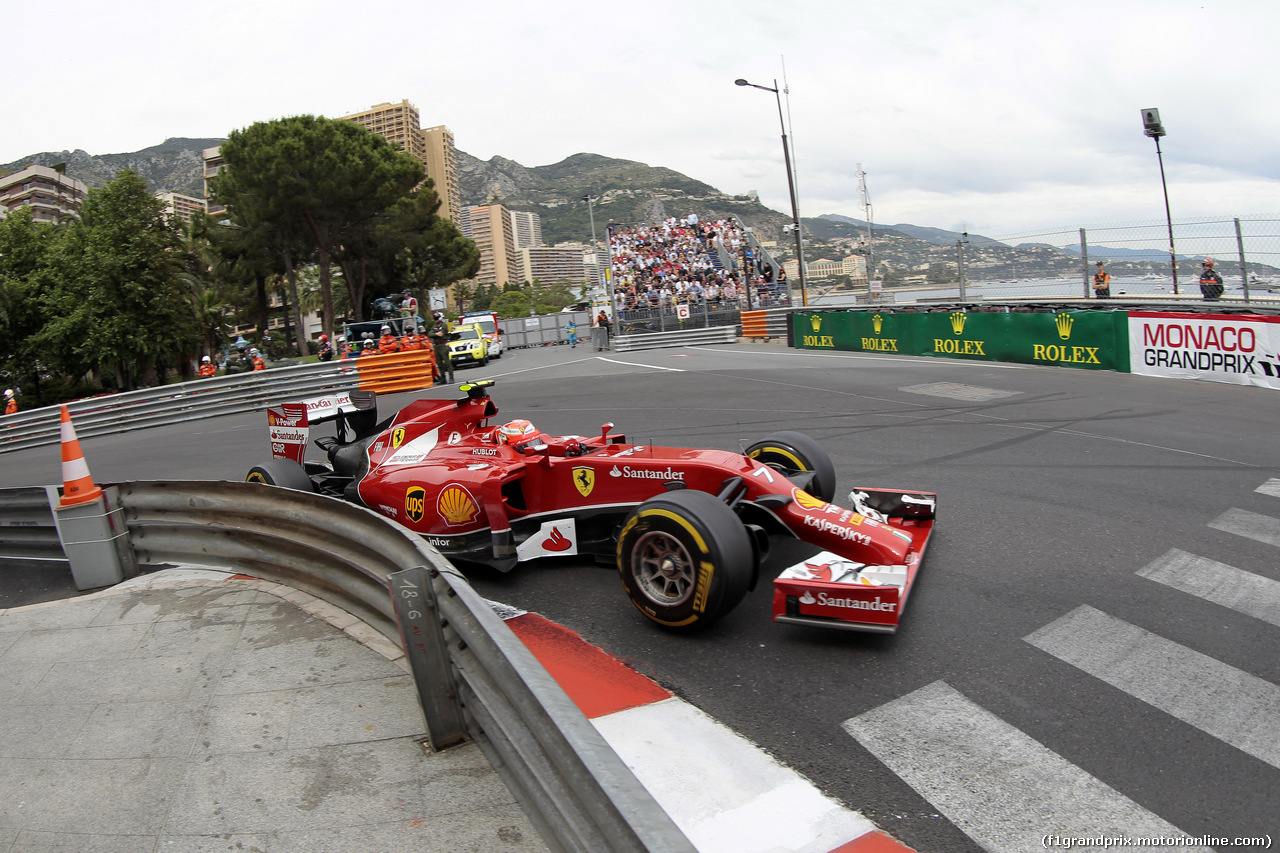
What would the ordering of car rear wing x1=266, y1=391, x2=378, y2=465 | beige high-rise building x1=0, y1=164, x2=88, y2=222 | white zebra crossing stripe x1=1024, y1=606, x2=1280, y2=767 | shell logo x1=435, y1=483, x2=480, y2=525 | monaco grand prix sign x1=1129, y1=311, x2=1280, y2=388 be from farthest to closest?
1. beige high-rise building x1=0, y1=164, x2=88, y2=222
2. monaco grand prix sign x1=1129, y1=311, x2=1280, y2=388
3. car rear wing x1=266, y1=391, x2=378, y2=465
4. shell logo x1=435, y1=483, x2=480, y2=525
5. white zebra crossing stripe x1=1024, y1=606, x2=1280, y2=767

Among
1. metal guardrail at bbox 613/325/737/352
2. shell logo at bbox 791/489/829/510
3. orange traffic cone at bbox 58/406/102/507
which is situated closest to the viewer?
shell logo at bbox 791/489/829/510

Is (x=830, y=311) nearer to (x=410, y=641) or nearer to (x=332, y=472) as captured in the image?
(x=332, y=472)

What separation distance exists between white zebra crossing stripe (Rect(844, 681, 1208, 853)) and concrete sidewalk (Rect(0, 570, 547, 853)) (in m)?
1.53

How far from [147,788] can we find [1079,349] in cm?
1565

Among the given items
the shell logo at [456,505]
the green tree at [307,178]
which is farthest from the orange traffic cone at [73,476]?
the green tree at [307,178]

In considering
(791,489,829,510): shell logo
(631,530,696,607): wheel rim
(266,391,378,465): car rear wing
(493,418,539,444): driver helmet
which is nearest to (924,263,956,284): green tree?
(266,391,378,465): car rear wing

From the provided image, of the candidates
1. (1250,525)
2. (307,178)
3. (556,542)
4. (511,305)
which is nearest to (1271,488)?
(1250,525)

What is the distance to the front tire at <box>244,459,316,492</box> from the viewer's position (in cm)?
665

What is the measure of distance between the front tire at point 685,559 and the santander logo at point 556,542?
0.94 meters

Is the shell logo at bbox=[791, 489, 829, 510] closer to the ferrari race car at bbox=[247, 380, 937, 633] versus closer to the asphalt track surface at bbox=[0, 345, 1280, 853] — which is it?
the ferrari race car at bbox=[247, 380, 937, 633]

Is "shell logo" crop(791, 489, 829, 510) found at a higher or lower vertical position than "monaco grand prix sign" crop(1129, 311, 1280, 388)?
higher

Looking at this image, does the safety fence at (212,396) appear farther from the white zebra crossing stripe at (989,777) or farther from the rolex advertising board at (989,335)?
the white zebra crossing stripe at (989,777)

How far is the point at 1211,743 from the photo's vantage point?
3287 millimetres

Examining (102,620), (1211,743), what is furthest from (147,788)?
(1211,743)
